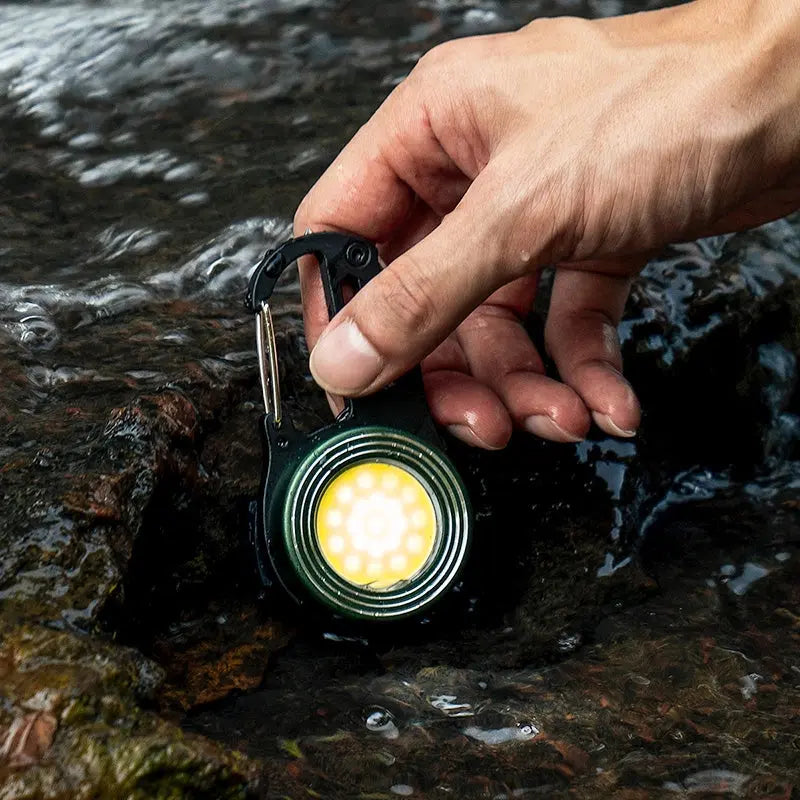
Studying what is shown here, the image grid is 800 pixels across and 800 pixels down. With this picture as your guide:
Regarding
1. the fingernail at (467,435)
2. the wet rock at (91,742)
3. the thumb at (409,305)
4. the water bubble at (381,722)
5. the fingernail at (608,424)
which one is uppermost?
the thumb at (409,305)

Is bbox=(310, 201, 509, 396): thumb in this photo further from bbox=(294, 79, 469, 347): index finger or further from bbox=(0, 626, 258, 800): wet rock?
bbox=(0, 626, 258, 800): wet rock

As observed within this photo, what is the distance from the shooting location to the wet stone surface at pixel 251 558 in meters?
1.79

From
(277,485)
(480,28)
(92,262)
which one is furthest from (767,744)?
(480,28)


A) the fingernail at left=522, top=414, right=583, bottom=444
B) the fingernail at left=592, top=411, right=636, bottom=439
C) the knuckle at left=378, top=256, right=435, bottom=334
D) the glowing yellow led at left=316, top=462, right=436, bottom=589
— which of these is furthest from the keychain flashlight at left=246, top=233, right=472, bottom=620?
the fingernail at left=592, top=411, right=636, bottom=439

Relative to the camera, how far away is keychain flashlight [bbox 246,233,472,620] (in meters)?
2.23

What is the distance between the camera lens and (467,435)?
253 centimetres

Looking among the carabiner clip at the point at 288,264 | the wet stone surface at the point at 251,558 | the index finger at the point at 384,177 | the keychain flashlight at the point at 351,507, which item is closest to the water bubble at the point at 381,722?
the wet stone surface at the point at 251,558

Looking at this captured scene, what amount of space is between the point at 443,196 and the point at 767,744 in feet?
5.30

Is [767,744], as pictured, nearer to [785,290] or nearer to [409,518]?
[409,518]

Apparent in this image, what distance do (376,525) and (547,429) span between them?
1.82 feet

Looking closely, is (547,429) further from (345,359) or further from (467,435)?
(345,359)

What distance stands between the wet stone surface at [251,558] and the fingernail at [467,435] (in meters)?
0.19

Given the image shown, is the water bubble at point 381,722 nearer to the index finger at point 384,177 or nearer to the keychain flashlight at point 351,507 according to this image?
the keychain flashlight at point 351,507

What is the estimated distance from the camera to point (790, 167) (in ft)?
8.18
